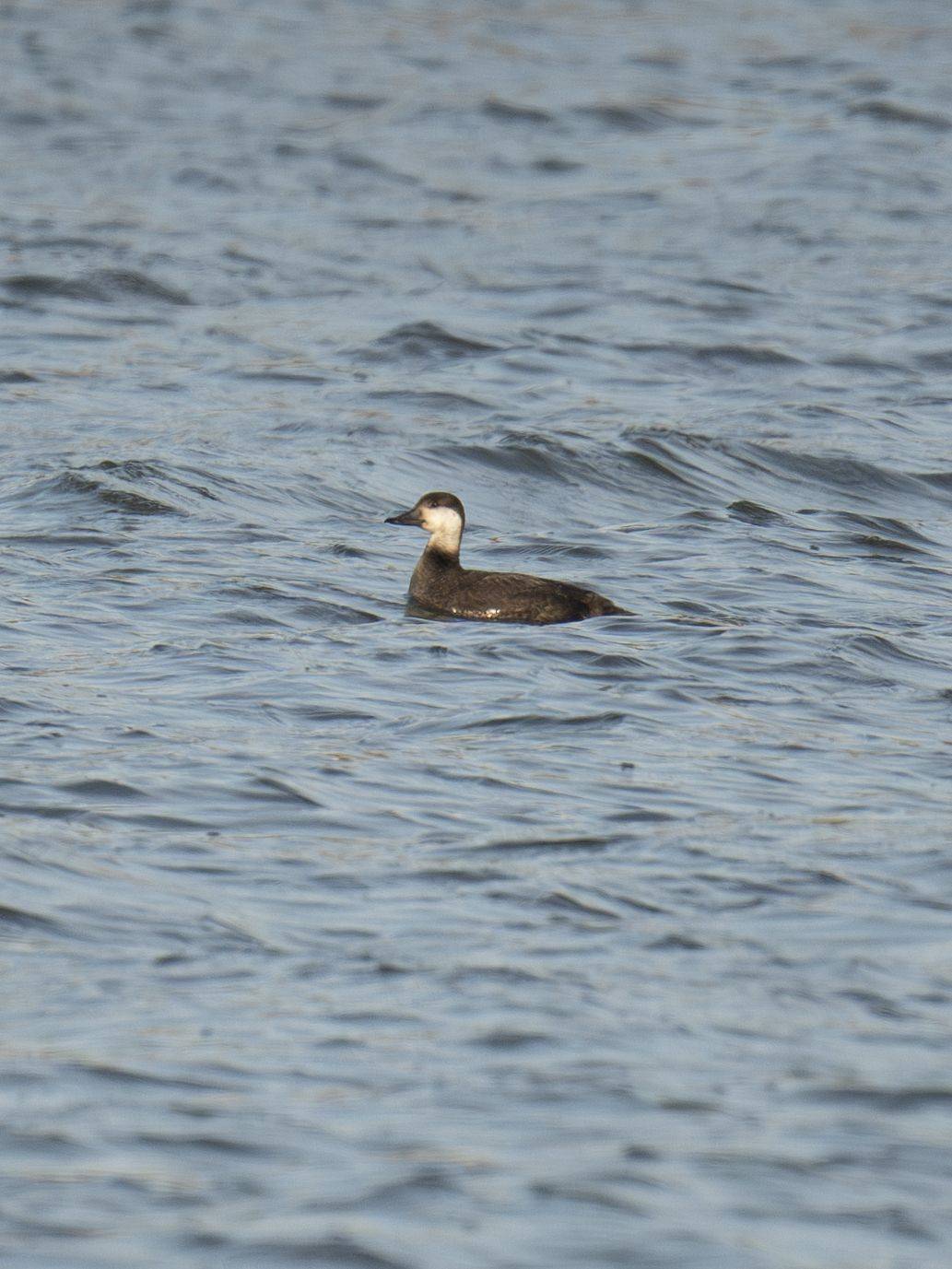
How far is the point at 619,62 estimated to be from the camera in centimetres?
2934

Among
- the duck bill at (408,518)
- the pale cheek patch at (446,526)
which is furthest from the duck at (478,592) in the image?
the duck bill at (408,518)

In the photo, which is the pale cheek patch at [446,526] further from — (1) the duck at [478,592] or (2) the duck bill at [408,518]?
(2) the duck bill at [408,518]

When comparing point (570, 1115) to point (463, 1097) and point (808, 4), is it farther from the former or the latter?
point (808, 4)

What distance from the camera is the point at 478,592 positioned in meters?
11.5

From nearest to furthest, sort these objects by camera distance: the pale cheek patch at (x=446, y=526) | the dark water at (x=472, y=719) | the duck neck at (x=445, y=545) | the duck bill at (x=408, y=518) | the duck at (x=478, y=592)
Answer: the dark water at (x=472, y=719), the duck at (x=478, y=592), the duck neck at (x=445, y=545), the pale cheek patch at (x=446, y=526), the duck bill at (x=408, y=518)

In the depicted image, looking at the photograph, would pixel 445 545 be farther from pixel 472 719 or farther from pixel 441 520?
pixel 472 719

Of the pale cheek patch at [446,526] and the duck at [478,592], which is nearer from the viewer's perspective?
the duck at [478,592]

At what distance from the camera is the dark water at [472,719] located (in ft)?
18.3

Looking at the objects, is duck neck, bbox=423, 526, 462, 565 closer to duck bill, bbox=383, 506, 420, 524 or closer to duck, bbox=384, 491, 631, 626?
duck, bbox=384, 491, 631, 626

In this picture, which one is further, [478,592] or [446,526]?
[446,526]

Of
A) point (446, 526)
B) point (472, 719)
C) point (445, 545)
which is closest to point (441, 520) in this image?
point (446, 526)

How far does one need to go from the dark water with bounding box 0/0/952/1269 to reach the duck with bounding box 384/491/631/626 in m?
0.22

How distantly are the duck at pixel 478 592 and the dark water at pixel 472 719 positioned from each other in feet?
0.73

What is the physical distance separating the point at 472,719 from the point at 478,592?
7.12ft
